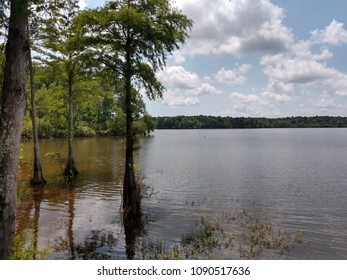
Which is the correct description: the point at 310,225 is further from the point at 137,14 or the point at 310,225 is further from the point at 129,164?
the point at 137,14

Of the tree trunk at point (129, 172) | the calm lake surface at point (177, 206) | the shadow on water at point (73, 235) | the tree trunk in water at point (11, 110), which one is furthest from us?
the tree trunk at point (129, 172)

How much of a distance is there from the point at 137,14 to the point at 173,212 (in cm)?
1076

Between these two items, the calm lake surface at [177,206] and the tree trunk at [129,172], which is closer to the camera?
the calm lake surface at [177,206]

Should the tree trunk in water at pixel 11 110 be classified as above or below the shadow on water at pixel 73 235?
above

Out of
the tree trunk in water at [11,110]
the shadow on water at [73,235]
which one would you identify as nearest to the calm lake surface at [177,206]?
the shadow on water at [73,235]

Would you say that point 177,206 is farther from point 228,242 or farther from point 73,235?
point 73,235

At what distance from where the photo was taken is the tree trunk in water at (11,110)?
698 cm

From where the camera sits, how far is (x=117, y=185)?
24.8 m

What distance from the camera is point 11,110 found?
22.9 ft

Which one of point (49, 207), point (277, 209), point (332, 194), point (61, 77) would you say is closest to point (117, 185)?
point (49, 207)

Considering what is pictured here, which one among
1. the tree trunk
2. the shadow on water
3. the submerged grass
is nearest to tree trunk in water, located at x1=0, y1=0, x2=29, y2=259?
the shadow on water

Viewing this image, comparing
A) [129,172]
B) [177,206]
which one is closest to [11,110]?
[129,172]

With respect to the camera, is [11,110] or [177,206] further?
[177,206]

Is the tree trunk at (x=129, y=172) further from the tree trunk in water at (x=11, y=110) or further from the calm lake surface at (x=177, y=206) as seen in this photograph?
the tree trunk in water at (x=11, y=110)
